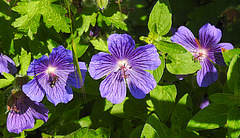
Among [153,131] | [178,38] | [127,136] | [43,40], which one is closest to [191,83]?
[178,38]

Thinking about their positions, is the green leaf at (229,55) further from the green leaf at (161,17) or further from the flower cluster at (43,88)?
the flower cluster at (43,88)

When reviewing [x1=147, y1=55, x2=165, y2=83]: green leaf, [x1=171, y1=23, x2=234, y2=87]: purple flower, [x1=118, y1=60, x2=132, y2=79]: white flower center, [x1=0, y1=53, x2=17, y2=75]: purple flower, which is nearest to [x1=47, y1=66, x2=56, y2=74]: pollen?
[x1=0, y1=53, x2=17, y2=75]: purple flower

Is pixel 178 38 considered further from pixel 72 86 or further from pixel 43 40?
pixel 43 40

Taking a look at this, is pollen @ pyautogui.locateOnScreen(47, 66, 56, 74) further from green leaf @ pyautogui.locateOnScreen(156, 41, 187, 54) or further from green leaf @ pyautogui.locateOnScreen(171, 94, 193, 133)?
green leaf @ pyautogui.locateOnScreen(171, 94, 193, 133)

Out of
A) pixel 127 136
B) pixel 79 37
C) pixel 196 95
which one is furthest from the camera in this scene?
pixel 196 95

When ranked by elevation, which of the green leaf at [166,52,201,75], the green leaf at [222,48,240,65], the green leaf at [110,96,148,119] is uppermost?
the green leaf at [222,48,240,65]
